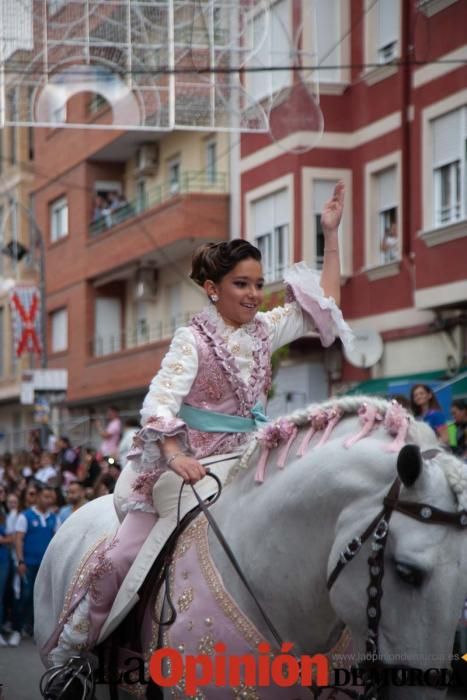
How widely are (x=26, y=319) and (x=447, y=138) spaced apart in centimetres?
1397

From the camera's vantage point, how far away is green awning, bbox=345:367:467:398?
64.2 ft

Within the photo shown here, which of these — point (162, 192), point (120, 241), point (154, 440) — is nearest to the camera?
point (154, 440)

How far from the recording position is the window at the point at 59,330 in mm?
40438

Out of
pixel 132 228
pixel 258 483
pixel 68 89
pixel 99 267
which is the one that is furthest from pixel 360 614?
pixel 99 267

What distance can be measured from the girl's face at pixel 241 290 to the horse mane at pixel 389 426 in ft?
1.94

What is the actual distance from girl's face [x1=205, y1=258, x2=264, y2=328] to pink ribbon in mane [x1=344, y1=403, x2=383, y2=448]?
3.11ft

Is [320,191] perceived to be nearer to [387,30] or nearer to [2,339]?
[387,30]

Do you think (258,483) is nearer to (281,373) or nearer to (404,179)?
(404,179)

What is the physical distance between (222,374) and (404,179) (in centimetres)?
1838

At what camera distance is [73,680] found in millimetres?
5684

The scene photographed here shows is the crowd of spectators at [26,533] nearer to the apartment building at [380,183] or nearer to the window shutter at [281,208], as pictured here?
the apartment building at [380,183]

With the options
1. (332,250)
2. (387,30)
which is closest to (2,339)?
(387,30)

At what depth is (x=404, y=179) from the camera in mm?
23375

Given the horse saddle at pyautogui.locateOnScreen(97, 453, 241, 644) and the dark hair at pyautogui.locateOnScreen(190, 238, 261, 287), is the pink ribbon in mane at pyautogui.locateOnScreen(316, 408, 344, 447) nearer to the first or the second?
the horse saddle at pyautogui.locateOnScreen(97, 453, 241, 644)
